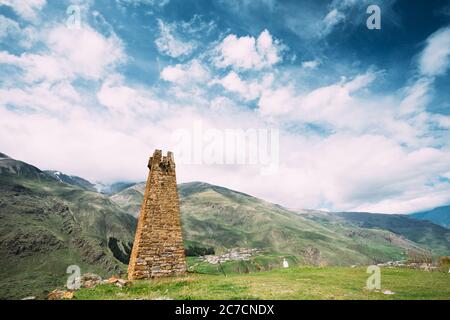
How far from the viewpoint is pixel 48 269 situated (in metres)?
152

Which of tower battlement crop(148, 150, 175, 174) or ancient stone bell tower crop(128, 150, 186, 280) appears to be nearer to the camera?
ancient stone bell tower crop(128, 150, 186, 280)

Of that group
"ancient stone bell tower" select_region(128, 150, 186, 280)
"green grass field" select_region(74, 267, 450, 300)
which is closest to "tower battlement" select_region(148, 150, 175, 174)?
"ancient stone bell tower" select_region(128, 150, 186, 280)

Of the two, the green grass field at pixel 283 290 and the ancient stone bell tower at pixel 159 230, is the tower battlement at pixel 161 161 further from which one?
the green grass field at pixel 283 290

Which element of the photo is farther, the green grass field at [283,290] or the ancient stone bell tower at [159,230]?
the ancient stone bell tower at [159,230]

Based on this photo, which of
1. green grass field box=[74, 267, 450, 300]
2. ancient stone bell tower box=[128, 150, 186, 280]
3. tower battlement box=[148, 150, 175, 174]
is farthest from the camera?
tower battlement box=[148, 150, 175, 174]

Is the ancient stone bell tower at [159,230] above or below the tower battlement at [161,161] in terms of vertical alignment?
below

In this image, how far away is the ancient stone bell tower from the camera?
21.4m

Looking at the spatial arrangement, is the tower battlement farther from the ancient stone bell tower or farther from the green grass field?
the green grass field

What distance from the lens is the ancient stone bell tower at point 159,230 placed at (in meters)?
21.4

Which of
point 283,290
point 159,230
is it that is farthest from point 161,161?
point 283,290

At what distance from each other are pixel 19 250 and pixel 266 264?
469 feet

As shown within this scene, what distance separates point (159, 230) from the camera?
2259 cm

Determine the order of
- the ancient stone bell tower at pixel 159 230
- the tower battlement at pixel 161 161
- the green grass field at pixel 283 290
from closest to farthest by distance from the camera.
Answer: the green grass field at pixel 283 290 < the ancient stone bell tower at pixel 159 230 < the tower battlement at pixel 161 161

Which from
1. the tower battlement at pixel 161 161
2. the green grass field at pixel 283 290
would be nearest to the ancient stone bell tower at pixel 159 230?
the tower battlement at pixel 161 161
